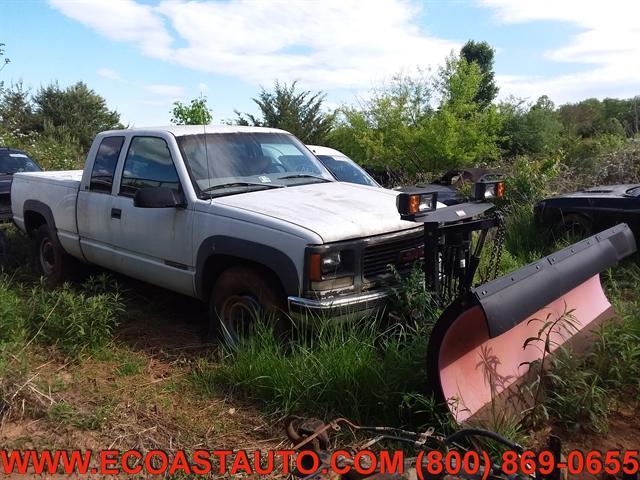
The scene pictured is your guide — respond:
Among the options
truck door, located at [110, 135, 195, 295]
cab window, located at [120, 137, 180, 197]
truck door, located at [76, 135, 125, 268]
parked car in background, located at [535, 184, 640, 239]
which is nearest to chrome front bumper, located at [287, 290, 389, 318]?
truck door, located at [110, 135, 195, 295]

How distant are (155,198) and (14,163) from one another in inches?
359

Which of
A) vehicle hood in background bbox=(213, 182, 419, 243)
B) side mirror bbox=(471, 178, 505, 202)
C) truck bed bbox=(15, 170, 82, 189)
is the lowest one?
vehicle hood in background bbox=(213, 182, 419, 243)

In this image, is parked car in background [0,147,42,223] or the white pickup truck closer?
the white pickup truck

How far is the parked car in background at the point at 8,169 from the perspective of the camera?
1041 centimetres

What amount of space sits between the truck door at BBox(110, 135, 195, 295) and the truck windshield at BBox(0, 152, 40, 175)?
25.0ft

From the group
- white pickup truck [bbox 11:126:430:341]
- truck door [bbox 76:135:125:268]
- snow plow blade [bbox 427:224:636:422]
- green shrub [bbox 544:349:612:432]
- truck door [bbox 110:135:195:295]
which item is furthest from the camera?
truck door [bbox 76:135:125:268]

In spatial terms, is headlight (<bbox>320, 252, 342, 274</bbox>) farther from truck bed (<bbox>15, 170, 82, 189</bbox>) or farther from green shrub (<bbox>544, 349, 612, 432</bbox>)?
truck bed (<bbox>15, 170, 82, 189</bbox>)

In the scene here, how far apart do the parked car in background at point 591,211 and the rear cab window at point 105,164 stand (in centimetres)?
503

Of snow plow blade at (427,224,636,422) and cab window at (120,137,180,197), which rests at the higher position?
cab window at (120,137,180,197)

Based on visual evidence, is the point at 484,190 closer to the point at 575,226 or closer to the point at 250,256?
the point at 250,256

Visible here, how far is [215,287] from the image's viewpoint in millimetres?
4426

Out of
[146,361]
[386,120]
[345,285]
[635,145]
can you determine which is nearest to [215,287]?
[146,361]

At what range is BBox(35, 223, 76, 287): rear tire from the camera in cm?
643

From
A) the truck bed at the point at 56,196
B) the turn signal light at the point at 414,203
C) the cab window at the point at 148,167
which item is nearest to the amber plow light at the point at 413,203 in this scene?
the turn signal light at the point at 414,203
